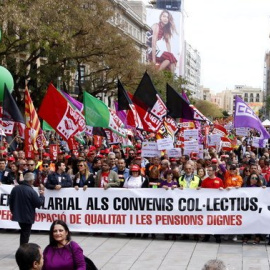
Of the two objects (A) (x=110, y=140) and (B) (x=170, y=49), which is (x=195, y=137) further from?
(B) (x=170, y=49)

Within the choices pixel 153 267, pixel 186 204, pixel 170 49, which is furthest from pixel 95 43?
pixel 170 49

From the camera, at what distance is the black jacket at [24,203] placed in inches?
384

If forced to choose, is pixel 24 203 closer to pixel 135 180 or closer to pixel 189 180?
pixel 135 180

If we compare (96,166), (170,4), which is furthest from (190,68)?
(96,166)

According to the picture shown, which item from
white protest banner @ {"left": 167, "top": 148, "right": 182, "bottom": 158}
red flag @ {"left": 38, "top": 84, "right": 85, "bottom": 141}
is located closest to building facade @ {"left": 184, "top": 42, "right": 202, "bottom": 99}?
red flag @ {"left": 38, "top": 84, "right": 85, "bottom": 141}

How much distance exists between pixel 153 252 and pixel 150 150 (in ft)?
16.5

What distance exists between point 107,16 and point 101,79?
12.4 metres

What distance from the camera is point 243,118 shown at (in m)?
16.8

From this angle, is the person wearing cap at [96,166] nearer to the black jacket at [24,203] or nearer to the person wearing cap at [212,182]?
the person wearing cap at [212,182]

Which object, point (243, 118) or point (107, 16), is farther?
point (107, 16)

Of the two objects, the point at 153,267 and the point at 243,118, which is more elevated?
the point at 243,118

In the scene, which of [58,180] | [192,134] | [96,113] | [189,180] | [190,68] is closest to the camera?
[189,180]

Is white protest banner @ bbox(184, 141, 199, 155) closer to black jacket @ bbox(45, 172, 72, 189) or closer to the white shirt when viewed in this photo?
the white shirt

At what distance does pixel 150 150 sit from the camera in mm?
15641
